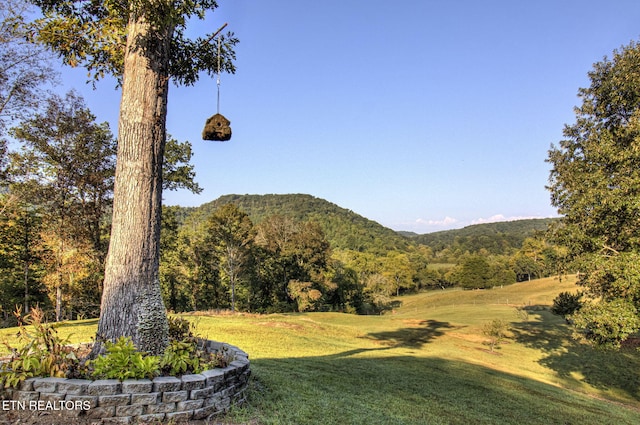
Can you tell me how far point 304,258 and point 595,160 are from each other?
1234 inches

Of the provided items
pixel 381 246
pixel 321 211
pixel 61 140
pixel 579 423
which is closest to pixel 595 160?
pixel 579 423

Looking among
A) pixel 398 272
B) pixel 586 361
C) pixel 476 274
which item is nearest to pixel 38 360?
pixel 586 361

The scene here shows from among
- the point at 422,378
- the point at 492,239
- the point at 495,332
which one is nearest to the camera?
the point at 422,378

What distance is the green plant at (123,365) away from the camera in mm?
4254

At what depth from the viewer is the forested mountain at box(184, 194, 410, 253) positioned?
83625 millimetres

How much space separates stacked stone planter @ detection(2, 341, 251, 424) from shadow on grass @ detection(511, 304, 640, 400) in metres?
15.0

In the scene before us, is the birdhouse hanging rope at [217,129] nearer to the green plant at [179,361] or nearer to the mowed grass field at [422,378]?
the green plant at [179,361]

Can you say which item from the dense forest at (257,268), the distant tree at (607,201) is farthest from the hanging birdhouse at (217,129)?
the dense forest at (257,268)

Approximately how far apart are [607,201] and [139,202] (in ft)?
43.3

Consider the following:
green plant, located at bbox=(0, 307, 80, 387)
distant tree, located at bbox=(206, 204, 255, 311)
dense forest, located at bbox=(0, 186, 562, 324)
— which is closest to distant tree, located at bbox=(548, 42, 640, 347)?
dense forest, located at bbox=(0, 186, 562, 324)

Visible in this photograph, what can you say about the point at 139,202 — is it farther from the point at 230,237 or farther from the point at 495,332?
the point at 230,237

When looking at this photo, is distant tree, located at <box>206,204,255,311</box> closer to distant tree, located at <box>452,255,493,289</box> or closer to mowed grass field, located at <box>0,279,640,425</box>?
mowed grass field, located at <box>0,279,640,425</box>

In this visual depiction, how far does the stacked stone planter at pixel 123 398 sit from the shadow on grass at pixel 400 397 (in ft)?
2.70

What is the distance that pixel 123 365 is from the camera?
4.33m
